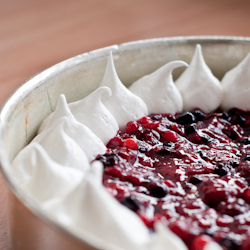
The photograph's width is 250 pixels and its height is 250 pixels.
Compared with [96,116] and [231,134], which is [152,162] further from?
[231,134]

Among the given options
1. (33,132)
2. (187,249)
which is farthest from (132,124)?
(187,249)

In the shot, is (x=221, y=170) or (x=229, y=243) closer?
(x=229, y=243)

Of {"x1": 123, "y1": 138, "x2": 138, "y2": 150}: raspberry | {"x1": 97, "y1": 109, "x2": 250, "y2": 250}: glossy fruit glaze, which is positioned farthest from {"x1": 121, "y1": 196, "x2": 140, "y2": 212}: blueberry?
{"x1": 123, "y1": 138, "x2": 138, "y2": 150}: raspberry

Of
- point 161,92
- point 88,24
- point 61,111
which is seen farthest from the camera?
point 88,24

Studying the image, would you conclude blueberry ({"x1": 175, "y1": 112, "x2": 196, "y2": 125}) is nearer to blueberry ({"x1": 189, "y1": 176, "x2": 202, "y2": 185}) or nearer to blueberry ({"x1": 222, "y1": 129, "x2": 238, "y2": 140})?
blueberry ({"x1": 222, "y1": 129, "x2": 238, "y2": 140})

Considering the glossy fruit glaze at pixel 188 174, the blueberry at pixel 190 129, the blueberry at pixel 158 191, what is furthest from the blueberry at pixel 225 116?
the blueberry at pixel 158 191

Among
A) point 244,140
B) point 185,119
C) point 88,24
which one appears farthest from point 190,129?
point 88,24
